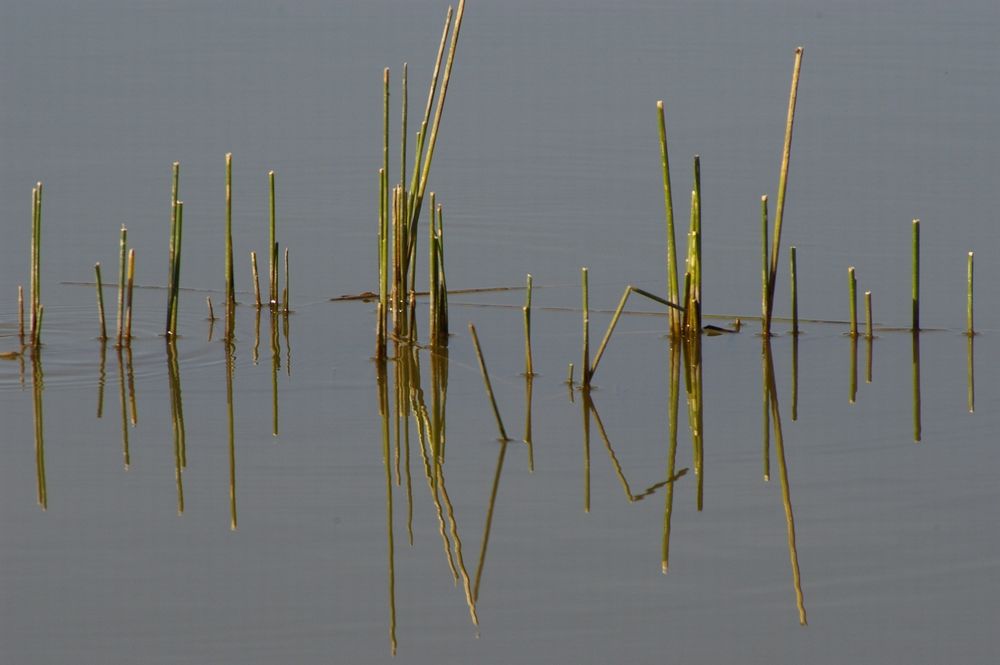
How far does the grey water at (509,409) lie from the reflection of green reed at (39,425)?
3cm

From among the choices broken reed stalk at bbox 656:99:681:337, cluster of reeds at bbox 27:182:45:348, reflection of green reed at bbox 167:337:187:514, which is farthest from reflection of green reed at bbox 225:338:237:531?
broken reed stalk at bbox 656:99:681:337

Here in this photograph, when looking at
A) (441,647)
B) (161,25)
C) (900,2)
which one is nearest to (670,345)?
(441,647)

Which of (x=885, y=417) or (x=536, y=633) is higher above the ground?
(x=885, y=417)

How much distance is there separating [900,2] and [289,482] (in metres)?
25.1

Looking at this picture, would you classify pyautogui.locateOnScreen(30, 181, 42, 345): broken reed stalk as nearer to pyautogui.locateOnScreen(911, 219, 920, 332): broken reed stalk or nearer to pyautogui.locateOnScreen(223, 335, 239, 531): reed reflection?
pyautogui.locateOnScreen(223, 335, 239, 531): reed reflection

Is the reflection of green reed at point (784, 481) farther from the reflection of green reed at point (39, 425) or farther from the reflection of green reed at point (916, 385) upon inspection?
the reflection of green reed at point (39, 425)

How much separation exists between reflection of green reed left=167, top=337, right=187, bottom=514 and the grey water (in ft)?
0.15

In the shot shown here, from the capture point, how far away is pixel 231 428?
7.89m

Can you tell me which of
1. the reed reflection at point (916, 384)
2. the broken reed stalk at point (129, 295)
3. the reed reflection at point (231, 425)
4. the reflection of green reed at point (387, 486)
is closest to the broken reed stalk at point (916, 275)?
the reed reflection at point (916, 384)

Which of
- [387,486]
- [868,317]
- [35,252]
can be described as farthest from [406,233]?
[868,317]

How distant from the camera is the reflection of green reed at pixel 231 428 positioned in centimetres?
676

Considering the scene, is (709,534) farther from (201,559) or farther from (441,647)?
(201,559)

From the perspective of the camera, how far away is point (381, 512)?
6.75m

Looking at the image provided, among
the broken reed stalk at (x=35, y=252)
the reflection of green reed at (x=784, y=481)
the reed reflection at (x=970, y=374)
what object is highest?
the broken reed stalk at (x=35, y=252)
